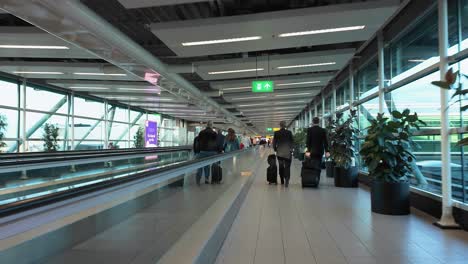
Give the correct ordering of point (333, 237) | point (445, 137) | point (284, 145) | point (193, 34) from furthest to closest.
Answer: point (284, 145) → point (193, 34) → point (445, 137) → point (333, 237)

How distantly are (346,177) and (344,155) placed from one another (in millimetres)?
511

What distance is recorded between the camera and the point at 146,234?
2.13m

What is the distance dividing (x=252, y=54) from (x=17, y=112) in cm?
859

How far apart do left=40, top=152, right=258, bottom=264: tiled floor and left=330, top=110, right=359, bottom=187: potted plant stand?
5.39 metres

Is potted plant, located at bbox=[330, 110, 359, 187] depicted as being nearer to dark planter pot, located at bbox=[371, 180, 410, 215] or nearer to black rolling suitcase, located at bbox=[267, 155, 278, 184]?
black rolling suitcase, located at bbox=[267, 155, 278, 184]

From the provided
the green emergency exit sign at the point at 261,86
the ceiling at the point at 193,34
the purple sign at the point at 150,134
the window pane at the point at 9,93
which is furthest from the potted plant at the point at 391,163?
the purple sign at the point at 150,134

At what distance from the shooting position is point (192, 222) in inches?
128

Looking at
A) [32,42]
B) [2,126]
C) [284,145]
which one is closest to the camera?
[32,42]

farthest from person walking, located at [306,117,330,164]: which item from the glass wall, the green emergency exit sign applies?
the glass wall

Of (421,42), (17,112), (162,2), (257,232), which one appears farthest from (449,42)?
(17,112)

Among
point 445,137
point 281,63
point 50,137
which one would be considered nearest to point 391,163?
point 445,137

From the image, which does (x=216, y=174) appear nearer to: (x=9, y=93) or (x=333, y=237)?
(x=333, y=237)

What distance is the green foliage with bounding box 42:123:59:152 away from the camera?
45.4 ft

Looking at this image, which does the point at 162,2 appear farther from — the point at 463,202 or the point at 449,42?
the point at 463,202
